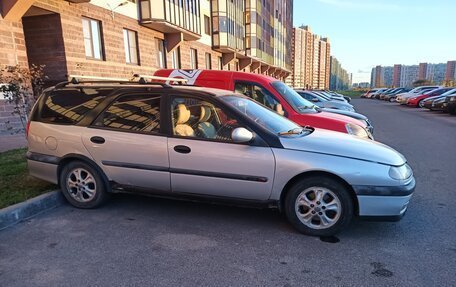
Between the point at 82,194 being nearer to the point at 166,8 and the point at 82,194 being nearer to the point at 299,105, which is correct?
the point at 299,105

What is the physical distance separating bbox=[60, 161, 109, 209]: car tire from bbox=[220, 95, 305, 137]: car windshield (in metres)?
1.96

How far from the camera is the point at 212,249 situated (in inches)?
131

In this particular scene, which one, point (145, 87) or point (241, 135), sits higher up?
point (145, 87)

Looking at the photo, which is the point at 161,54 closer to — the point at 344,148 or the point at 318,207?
the point at 344,148

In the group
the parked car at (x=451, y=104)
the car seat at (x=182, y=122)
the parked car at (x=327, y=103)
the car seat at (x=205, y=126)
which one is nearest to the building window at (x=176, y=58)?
the parked car at (x=327, y=103)

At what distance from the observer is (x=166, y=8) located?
17406 mm

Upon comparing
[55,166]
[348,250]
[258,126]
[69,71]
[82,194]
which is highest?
[69,71]

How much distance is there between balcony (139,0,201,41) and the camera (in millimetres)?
16422

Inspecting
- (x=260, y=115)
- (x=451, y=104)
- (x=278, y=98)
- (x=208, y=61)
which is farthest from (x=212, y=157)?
(x=208, y=61)

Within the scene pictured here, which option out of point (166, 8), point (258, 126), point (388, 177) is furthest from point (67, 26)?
point (388, 177)

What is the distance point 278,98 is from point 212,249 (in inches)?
141

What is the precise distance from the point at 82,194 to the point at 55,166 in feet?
1.77

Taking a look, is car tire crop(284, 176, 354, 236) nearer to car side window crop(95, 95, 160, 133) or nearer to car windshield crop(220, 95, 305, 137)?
car windshield crop(220, 95, 305, 137)

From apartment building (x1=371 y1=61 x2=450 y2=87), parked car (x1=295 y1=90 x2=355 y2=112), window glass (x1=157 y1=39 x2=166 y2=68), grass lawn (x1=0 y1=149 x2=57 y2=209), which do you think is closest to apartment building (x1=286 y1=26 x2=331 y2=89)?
apartment building (x1=371 y1=61 x2=450 y2=87)
